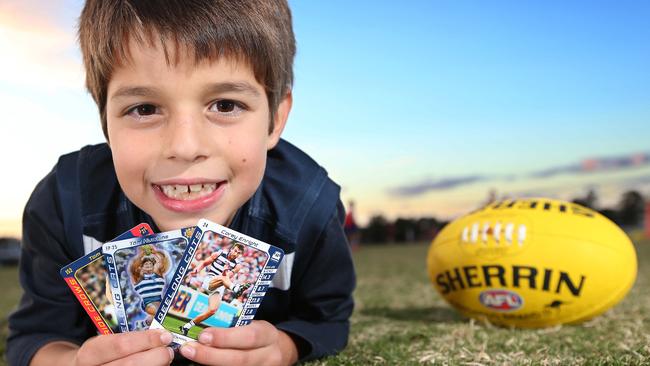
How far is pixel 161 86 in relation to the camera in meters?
1.72

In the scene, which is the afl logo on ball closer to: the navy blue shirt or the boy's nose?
the navy blue shirt

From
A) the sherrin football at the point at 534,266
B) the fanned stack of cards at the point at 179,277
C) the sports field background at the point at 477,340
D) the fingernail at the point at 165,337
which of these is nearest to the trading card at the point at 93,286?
the fanned stack of cards at the point at 179,277

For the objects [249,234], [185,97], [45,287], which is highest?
[185,97]

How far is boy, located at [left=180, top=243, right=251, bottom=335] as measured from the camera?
1.85m

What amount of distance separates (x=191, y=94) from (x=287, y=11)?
0.59 m

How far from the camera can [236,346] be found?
1.84m

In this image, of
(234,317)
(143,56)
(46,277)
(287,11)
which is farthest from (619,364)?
(46,277)

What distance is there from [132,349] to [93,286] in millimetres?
277

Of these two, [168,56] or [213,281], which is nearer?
[168,56]

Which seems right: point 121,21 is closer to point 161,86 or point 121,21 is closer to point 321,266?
point 161,86

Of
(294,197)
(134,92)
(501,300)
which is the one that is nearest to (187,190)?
(134,92)

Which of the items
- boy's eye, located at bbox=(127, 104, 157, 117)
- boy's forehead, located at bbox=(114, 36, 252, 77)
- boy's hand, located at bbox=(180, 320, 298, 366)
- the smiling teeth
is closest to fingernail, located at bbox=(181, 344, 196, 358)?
boy's hand, located at bbox=(180, 320, 298, 366)

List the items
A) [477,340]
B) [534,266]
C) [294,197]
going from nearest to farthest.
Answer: [294,197]
[477,340]
[534,266]

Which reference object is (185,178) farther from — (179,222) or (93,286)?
(93,286)
